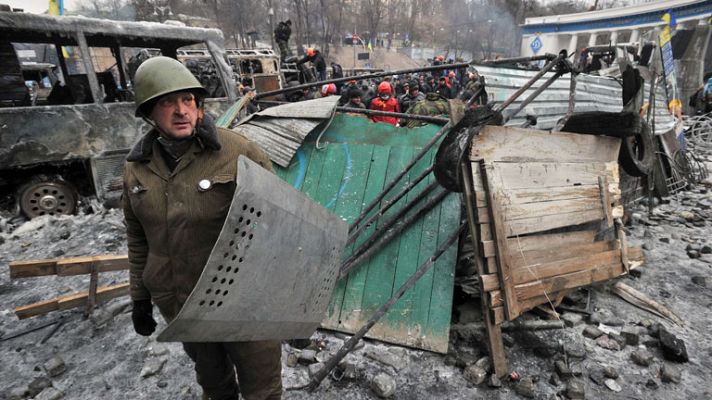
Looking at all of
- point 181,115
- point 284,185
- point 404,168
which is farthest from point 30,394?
point 404,168

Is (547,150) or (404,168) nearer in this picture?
(547,150)

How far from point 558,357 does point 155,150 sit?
305 centimetres

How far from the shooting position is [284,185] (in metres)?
1.39

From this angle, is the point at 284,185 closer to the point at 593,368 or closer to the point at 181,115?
the point at 181,115

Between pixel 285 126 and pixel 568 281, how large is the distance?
10.0ft

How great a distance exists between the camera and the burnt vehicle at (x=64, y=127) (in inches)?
185

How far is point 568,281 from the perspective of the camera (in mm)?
2812

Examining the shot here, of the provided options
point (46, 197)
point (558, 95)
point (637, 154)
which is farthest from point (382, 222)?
point (46, 197)

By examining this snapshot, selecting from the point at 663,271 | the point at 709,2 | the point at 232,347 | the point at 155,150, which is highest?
the point at 709,2

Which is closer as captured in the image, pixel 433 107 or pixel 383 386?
pixel 383 386

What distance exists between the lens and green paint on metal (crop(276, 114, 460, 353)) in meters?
2.90

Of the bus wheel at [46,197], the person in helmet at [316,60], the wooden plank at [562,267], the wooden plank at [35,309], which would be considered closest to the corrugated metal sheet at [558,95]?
the wooden plank at [562,267]

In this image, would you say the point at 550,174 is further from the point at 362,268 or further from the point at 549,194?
the point at 362,268

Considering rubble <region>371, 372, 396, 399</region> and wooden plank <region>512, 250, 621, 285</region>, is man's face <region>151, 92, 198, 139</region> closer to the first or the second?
rubble <region>371, 372, 396, 399</region>
